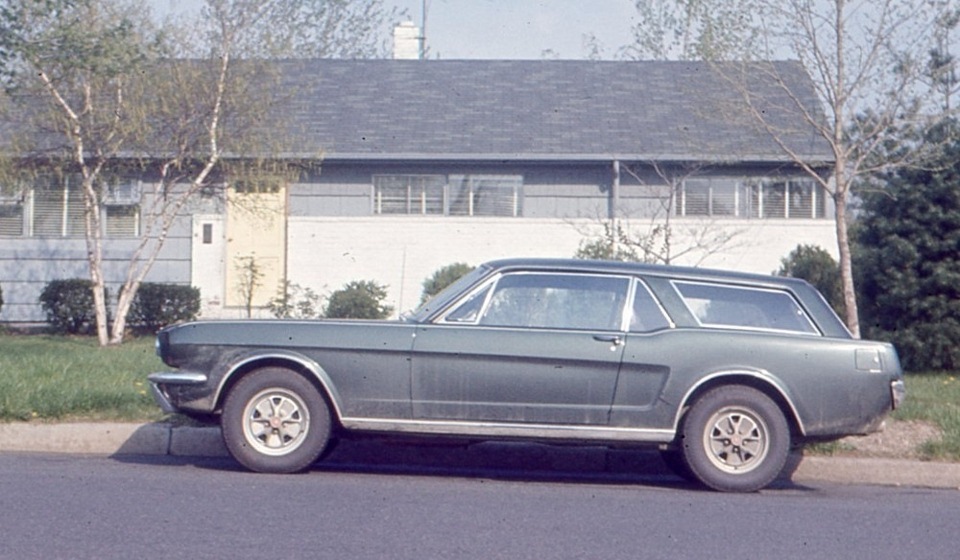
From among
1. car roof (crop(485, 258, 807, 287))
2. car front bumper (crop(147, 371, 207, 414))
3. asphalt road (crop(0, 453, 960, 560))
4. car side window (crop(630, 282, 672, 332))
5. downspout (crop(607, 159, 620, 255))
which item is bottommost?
asphalt road (crop(0, 453, 960, 560))

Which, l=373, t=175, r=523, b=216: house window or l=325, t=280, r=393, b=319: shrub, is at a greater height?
l=373, t=175, r=523, b=216: house window

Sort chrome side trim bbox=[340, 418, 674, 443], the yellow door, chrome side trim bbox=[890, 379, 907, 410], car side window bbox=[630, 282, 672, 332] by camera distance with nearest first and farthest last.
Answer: chrome side trim bbox=[340, 418, 674, 443] < chrome side trim bbox=[890, 379, 907, 410] < car side window bbox=[630, 282, 672, 332] < the yellow door

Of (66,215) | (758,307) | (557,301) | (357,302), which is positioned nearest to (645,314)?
(557,301)

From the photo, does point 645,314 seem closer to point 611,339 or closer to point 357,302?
point 611,339

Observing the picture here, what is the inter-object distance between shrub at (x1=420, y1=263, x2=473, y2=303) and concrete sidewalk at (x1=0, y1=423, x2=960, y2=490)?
30.9ft

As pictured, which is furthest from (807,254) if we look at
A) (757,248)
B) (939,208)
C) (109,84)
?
(109,84)

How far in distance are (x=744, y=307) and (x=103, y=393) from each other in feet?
16.6

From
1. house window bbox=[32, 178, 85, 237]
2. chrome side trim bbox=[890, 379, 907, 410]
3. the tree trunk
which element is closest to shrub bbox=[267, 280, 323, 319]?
house window bbox=[32, 178, 85, 237]

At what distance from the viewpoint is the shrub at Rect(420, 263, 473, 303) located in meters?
18.8

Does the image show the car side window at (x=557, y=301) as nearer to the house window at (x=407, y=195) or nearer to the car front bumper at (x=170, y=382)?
the car front bumper at (x=170, y=382)

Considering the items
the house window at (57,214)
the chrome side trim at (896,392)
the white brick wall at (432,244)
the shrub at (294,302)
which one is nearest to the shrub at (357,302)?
the shrub at (294,302)

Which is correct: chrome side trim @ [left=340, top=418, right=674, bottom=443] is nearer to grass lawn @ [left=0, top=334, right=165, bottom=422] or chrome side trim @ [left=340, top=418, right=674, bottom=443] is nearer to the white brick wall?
grass lawn @ [left=0, top=334, right=165, bottom=422]

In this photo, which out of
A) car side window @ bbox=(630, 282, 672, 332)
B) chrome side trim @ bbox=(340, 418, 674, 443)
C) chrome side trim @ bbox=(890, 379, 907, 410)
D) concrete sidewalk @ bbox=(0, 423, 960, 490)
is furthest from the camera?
concrete sidewalk @ bbox=(0, 423, 960, 490)

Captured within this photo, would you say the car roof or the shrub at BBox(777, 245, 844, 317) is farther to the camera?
the shrub at BBox(777, 245, 844, 317)
